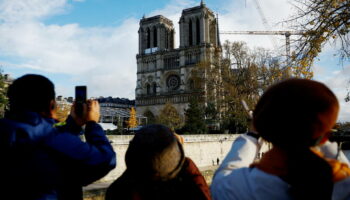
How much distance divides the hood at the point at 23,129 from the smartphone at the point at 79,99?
42 centimetres

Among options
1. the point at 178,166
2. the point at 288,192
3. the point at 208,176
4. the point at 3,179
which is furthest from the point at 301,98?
the point at 208,176

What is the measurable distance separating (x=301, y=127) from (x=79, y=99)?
1542 mm

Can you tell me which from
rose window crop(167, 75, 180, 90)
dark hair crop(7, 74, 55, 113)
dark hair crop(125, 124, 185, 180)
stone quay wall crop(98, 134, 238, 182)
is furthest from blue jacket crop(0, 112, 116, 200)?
rose window crop(167, 75, 180, 90)

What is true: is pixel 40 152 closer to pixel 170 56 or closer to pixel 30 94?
pixel 30 94

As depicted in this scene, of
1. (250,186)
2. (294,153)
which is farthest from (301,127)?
(250,186)

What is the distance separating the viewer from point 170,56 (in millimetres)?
65188

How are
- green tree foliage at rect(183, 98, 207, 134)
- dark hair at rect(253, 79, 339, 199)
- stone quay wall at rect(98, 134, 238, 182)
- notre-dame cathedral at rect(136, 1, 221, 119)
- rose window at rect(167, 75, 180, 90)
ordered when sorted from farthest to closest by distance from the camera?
rose window at rect(167, 75, 180, 90), notre-dame cathedral at rect(136, 1, 221, 119), green tree foliage at rect(183, 98, 207, 134), stone quay wall at rect(98, 134, 238, 182), dark hair at rect(253, 79, 339, 199)

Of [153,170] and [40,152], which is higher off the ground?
[40,152]

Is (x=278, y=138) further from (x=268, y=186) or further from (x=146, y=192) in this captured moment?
(x=146, y=192)

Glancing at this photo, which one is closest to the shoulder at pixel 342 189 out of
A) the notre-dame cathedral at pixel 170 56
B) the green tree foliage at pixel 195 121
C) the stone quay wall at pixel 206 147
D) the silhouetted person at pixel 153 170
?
the silhouetted person at pixel 153 170

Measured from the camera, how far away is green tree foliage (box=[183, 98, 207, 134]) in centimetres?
3553

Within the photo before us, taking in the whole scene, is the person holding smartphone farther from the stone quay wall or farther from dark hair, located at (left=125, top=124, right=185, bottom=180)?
the stone quay wall

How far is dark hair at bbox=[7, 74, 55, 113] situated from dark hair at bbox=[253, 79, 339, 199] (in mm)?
1360

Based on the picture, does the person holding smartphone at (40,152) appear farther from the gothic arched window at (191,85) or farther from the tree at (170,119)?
the gothic arched window at (191,85)
